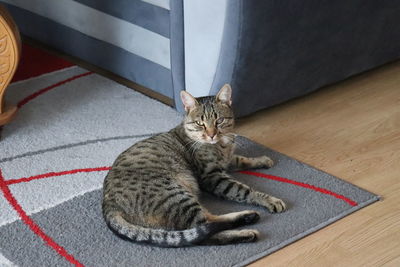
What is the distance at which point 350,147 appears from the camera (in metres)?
2.37

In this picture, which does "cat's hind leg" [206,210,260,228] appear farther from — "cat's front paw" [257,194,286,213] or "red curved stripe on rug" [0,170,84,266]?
"red curved stripe on rug" [0,170,84,266]

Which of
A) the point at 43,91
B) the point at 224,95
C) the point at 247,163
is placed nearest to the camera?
the point at 224,95

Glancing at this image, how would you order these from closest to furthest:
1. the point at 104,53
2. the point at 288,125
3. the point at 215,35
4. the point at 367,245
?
the point at 367,245, the point at 215,35, the point at 288,125, the point at 104,53

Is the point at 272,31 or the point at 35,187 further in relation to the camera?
the point at 272,31

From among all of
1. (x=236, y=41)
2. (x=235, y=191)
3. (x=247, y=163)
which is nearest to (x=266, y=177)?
(x=247, y=163)

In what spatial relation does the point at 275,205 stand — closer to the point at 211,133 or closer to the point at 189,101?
the point at 211,133

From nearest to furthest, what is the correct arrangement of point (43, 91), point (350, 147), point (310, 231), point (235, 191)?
1. point (310, 231)
2. point (235, 191)
3. point (350, 147)
4. point (43, 91)

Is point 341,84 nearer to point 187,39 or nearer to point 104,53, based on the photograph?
point 187,39

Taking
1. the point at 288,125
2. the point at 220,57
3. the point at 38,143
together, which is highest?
the point at 220,57

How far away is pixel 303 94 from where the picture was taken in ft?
8.79

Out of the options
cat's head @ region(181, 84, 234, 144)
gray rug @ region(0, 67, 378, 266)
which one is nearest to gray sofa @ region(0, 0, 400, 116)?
gray rug @ region(0, 67, 378, 266)

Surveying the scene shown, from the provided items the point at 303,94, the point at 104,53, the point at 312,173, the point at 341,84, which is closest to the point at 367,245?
the point at 312,173

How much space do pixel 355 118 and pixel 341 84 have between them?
1.05ft

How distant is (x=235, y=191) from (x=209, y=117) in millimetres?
239
